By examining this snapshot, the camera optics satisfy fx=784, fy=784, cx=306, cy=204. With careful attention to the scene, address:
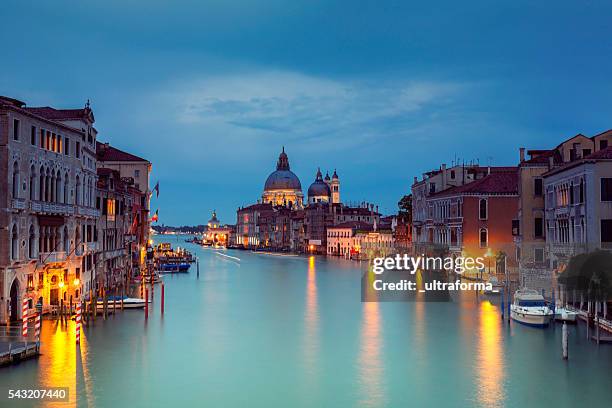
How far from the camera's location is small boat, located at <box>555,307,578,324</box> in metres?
27.2

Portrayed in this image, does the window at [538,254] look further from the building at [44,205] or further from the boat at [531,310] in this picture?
the building at [44,205]

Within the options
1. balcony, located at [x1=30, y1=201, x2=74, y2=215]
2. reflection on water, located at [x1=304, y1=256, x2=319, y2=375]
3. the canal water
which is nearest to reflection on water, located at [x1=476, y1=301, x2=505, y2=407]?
the canal water

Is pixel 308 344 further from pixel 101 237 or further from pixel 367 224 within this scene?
pixel 367 224

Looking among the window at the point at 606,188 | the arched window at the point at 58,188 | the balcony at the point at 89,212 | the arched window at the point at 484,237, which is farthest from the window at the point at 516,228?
the arched window at the point at 58,188

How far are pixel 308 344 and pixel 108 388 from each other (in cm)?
868

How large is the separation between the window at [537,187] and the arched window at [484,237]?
9.84 metres

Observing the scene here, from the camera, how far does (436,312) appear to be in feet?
113

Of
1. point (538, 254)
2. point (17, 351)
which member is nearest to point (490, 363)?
point (17, 351)

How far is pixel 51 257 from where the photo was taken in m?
27.6

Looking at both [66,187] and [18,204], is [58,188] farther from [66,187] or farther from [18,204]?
[18,204]

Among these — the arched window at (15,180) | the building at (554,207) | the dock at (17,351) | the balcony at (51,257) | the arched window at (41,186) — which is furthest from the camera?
the building at (554,207)

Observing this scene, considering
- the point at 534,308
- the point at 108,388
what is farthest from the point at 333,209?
the point at 108,388

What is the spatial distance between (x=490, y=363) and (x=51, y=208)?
1560 cm

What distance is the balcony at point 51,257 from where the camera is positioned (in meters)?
26.9
